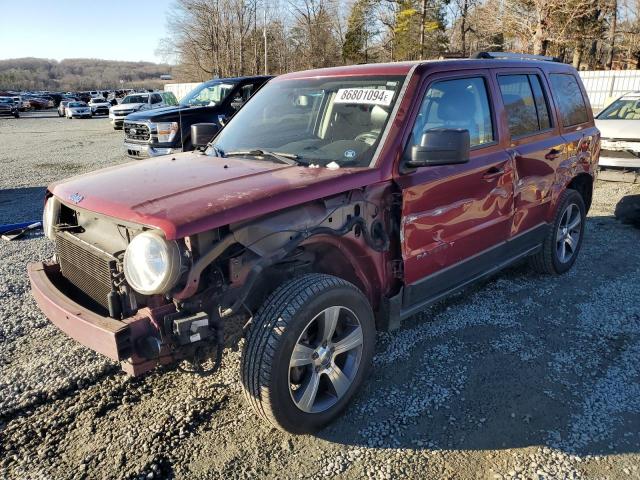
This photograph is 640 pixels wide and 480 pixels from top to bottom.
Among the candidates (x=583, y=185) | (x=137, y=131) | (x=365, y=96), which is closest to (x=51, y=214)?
(x=365, y=96)

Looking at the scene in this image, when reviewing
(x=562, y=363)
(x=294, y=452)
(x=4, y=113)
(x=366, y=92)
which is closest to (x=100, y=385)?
(x=294, y=452)

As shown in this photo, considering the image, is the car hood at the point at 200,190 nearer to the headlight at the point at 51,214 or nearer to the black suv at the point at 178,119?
the headlight at the point at 51,214

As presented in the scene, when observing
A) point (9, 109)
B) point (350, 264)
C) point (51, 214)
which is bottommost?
point (350, 264)

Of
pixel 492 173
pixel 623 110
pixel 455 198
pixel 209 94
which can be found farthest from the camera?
pixel 209 94

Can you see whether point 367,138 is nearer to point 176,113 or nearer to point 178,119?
point 178,119

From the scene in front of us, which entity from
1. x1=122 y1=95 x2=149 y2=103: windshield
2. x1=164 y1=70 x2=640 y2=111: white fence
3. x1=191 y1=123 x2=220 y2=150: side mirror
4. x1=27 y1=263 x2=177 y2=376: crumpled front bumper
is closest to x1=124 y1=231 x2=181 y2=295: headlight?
x1=27 y1=263 x2=177 y2=376: crumpled front bumper

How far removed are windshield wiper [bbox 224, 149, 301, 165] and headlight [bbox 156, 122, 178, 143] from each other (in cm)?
730

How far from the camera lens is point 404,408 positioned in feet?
9.98

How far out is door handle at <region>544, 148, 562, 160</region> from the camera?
4406mm

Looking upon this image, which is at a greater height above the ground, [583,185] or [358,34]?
[358,34]

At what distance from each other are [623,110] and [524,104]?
278 inches

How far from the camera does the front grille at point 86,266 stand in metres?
2.67

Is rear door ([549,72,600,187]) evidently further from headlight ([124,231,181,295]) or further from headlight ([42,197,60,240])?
headlight ([42,197,60,240])

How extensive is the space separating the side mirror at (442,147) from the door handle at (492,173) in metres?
0.79
